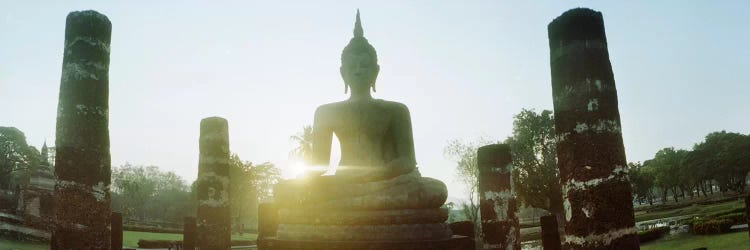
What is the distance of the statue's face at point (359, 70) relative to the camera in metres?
6.81

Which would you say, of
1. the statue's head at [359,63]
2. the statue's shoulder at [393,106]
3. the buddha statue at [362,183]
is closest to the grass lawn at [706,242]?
the statue's shoulder at [393,106]

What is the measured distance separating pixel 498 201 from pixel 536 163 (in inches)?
1262

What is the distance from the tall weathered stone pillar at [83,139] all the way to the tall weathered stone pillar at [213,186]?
497 cm

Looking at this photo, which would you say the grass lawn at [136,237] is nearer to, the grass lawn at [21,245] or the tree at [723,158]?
the grass lawn at [21,245]

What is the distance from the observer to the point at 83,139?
7570 millimetres

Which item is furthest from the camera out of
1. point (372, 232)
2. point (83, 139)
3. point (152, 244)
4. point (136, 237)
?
point (136, 237)

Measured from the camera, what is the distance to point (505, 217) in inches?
531

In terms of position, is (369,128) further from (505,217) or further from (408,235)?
(505,217)

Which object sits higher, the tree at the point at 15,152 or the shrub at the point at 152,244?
the tree at the point at 15,152

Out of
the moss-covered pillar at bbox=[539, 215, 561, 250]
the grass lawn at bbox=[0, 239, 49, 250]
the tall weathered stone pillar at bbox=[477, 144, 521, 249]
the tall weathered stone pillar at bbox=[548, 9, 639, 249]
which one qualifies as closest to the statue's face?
the tall weathered stone pillar at bbox=[548, 9, 639, 249]

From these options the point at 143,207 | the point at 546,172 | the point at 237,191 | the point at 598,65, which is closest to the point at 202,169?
the point at 598,65

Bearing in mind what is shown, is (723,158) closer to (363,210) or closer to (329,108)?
(329,108)

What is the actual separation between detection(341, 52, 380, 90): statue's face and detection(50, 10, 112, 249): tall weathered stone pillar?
3952 mm

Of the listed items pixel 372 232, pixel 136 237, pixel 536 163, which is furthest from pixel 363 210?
pixel 536 163
